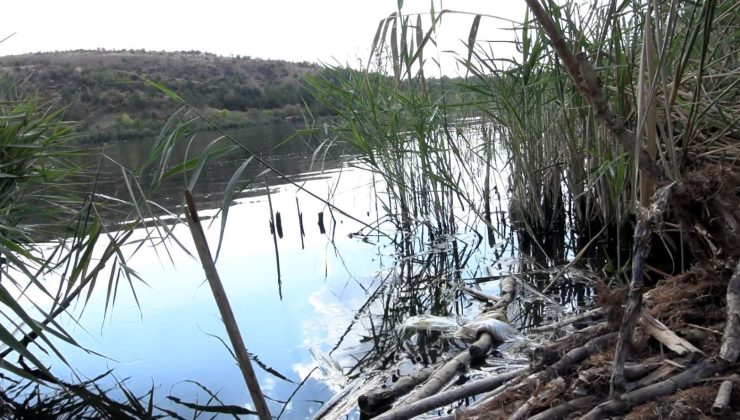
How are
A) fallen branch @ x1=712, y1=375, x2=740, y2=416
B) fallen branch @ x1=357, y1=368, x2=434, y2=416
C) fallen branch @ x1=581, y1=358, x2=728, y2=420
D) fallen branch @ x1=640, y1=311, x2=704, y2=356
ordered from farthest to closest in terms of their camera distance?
fallen branch @ x1=357, y1=368, x2=434, y2=416 < fallen branch @ x1=640, y1=311, x2=704, y2=356 < fallen branch @ x1=581, y1=358, x2=728, y2=420 < fallen branch @ x1=712, y1=375, x2=740, y2=416

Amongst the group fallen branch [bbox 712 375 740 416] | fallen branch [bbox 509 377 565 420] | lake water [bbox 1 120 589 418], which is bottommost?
lake water [bbox 1 120 589 418]

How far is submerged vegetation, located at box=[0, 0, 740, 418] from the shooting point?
1366 millimetres

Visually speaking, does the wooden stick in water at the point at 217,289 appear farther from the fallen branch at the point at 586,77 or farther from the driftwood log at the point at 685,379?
the fallen branch at the point at 586,77

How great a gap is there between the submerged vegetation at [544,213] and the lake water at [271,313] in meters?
0.05

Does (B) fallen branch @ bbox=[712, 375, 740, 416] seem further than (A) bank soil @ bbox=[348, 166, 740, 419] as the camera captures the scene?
No

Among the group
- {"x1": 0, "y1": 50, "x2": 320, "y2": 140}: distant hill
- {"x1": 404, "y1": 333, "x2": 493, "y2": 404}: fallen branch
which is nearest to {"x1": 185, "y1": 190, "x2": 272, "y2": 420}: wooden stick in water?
{"x1": 404, "y1": 333, "x2": 493, "y2": 404}: fallen branch

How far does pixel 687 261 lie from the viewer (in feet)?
9.27

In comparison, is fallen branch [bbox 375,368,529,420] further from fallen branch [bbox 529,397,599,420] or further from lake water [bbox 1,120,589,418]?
lake water [bbox 1,120,589,418]

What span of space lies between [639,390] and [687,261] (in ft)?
6.27

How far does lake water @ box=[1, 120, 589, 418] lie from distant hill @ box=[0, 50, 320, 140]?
656cm

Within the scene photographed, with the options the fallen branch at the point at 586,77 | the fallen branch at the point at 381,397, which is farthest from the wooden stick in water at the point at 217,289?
the fallen branch at the point at 586,77

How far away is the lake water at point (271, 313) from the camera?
2387 mm

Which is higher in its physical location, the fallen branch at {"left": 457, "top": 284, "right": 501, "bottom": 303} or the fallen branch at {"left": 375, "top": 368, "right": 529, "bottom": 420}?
the fallen branch at {"left": 375, "top": 368, "right": 529, "bottom": 420}

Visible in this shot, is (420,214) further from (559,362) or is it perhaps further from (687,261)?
(559,362)
